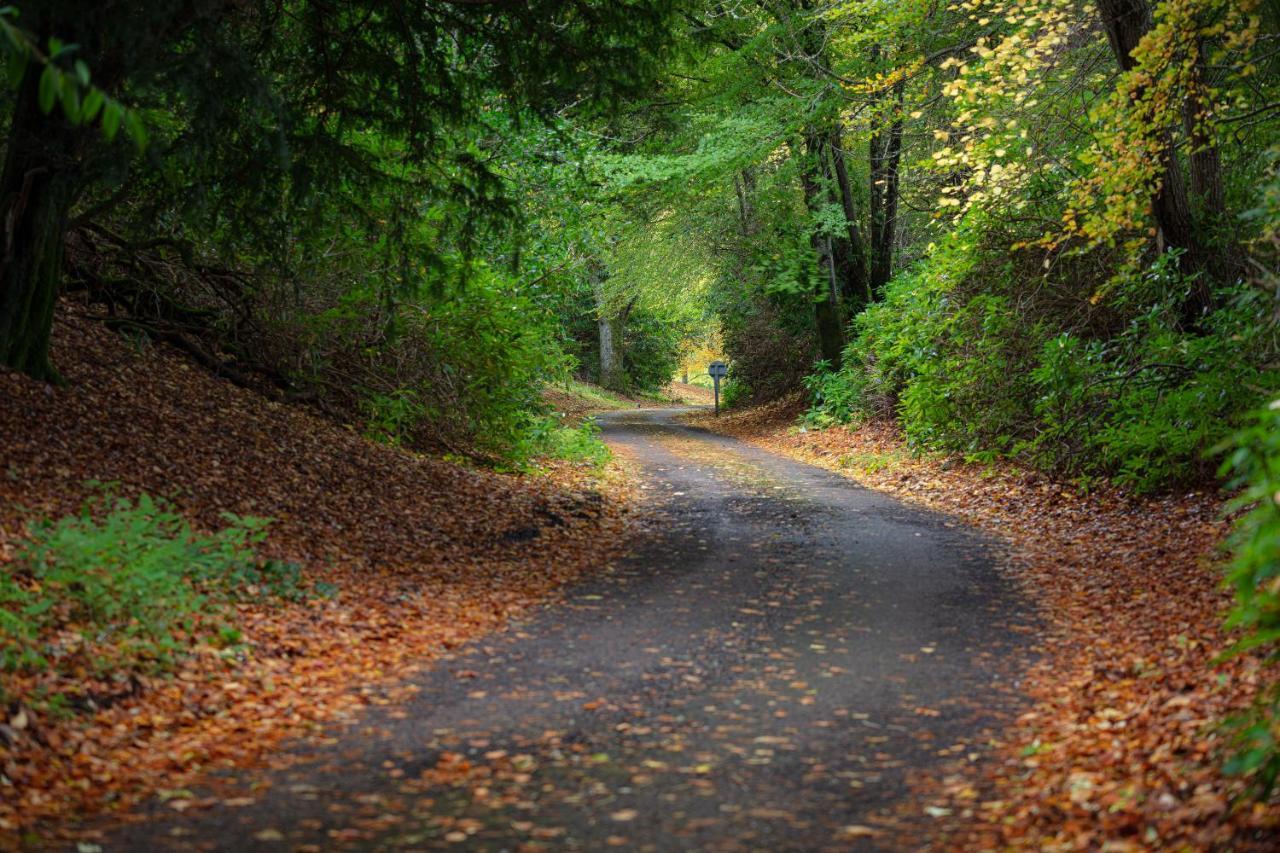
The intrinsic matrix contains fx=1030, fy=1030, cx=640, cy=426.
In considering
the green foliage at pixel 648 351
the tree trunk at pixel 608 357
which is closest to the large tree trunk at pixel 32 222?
the tree trunk at pixel 608 357

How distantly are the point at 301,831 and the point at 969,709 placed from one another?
3267mm

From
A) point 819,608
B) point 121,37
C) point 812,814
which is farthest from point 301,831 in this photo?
point 121,37

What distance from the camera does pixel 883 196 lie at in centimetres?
2181

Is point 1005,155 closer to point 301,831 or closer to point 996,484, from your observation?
point 996,484

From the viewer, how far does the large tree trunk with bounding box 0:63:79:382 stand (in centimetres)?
800

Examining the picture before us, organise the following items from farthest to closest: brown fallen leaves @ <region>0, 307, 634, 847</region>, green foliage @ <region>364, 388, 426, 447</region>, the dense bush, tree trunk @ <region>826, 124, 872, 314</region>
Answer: tree trunk @ <region>826, 124, 872, 314</region> < green foliage @ <region>364, 388, 426, 447</region> < the dense bush < brown fallen leaves @ <region>0, 307, 634, 847</region>

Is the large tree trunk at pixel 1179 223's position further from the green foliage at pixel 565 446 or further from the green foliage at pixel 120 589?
the green foliage at pixel 120 589

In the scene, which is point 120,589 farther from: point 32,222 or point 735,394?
point 735,394

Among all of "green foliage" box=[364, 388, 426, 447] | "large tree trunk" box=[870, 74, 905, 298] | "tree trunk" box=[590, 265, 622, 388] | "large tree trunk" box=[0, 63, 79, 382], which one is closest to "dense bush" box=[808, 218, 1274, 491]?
"large tree trunk" box=[870, 74, 905, 298]

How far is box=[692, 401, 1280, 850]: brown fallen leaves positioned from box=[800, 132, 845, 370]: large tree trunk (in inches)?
500

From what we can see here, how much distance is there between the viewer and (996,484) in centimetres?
1263

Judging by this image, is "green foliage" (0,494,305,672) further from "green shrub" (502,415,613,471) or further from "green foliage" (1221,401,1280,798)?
"green shrub" (502,415,613,471)

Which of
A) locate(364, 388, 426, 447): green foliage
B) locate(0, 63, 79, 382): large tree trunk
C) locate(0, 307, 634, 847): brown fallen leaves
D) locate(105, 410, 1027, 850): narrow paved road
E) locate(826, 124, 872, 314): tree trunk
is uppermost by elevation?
locate(826, 124, 872, 314): tree trunk

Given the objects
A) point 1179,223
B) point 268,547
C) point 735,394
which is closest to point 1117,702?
point 268,547
